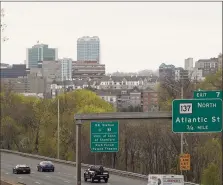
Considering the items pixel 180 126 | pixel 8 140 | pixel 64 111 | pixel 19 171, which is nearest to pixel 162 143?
pixel 19 171

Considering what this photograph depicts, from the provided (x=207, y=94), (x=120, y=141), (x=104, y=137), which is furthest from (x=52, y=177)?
(x=207, y=94)

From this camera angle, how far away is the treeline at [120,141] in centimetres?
6131

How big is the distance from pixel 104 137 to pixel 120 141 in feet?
119

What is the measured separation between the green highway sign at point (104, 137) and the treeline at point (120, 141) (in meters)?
16.9

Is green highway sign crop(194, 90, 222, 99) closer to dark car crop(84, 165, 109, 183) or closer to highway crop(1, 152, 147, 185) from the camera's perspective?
highway crop(1, 152, 147, 185)

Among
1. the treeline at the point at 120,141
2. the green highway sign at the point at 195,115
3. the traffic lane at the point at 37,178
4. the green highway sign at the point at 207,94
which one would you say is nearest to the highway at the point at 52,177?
the traffic lane at the point at 37,178

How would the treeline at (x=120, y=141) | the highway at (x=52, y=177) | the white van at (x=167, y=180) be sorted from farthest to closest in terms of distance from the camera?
1. the treeline at (x=120, y=141)
2. the highway at (x=52, y=177)
3. the white van at (x=167, y=180)

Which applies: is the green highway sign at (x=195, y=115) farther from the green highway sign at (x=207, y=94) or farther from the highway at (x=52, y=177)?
the highway at (x=52, y=177)

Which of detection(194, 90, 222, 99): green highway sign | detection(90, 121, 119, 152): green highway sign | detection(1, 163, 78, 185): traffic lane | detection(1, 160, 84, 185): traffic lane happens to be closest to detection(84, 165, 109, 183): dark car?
detection(1, 160, 84, 185): traffic lane

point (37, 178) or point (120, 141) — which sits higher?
point (120, 141)

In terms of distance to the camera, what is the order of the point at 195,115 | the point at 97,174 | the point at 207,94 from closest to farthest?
the point at 195,115 → the point at 207,94 → the point at 97,174

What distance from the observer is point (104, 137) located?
3662 cm

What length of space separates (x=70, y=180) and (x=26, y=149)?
138 feet

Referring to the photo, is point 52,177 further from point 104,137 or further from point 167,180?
point 167,180
